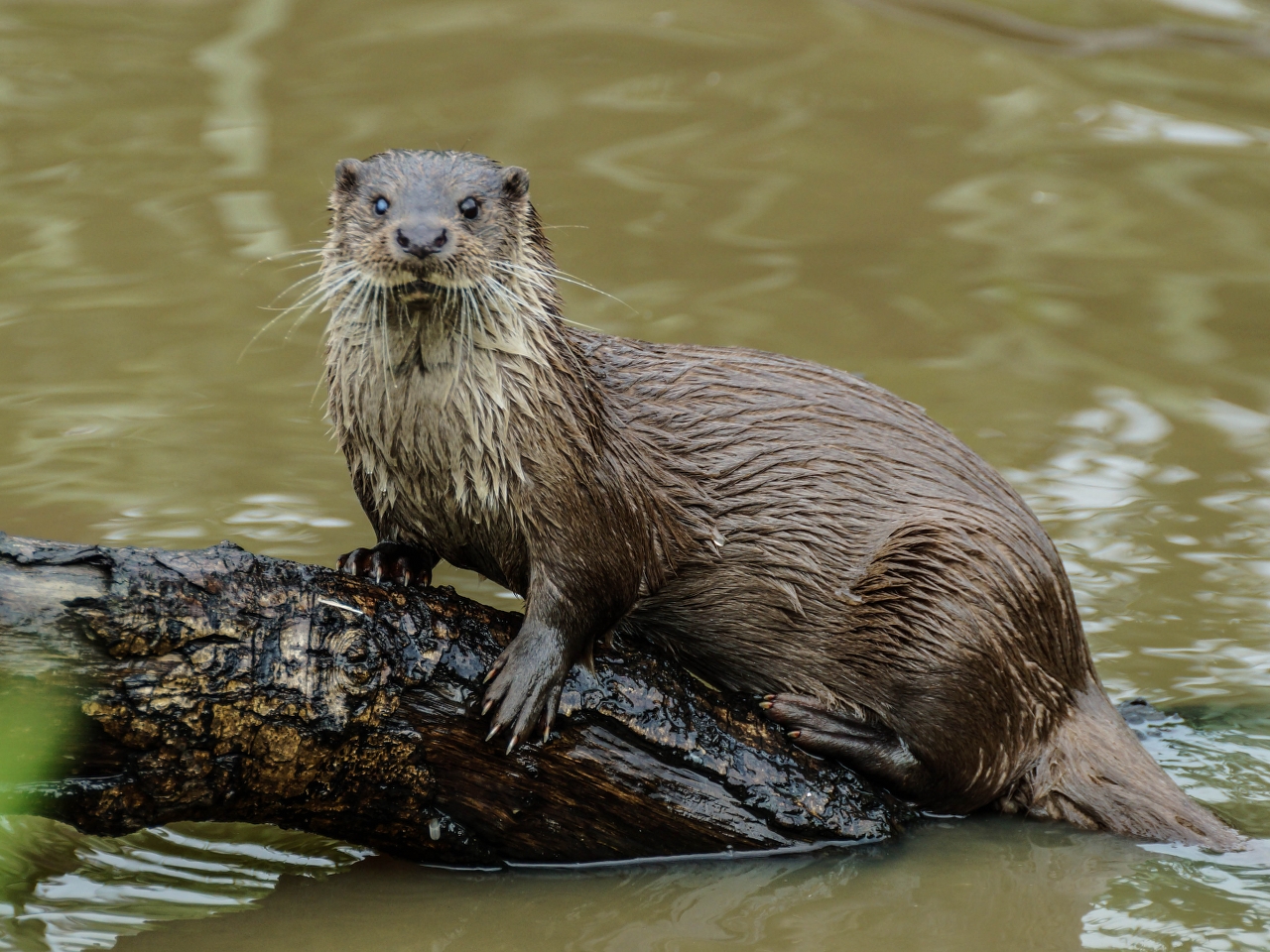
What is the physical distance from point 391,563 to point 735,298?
10.9ft

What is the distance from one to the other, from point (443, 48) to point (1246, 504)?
18.1 ft

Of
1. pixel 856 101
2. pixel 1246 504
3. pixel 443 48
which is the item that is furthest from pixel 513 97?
pixel 1246 504

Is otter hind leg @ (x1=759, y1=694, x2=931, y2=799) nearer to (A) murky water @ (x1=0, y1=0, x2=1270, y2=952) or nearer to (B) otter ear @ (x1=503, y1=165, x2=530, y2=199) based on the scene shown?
(A) murky water @ (x1=0, y1=0, x2=1270, y2=952)

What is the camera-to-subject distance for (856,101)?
8.77 m

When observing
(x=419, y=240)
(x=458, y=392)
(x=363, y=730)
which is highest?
(x=419, y=240)

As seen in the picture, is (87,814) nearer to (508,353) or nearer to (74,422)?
(508,353)

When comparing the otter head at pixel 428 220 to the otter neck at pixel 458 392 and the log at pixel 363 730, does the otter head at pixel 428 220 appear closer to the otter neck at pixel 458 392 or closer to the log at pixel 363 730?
the otter neck at pixel 458 392

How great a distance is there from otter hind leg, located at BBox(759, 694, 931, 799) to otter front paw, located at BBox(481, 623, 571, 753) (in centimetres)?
60

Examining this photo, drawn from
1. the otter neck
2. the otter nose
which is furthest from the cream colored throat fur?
the otter nose

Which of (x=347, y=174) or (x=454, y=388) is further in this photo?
(x=347, y=174)

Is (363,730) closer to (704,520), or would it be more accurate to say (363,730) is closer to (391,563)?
(391,563)

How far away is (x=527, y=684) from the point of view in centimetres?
320

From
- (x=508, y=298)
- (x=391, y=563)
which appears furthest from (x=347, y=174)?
(x=391, y=563)

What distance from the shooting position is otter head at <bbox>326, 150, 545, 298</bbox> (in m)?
3.24
